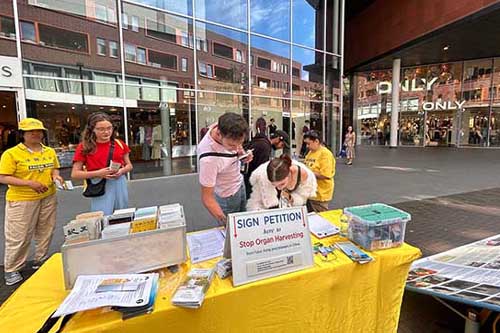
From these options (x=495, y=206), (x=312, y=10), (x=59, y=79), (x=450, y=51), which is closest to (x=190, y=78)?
(x=59, y=79)

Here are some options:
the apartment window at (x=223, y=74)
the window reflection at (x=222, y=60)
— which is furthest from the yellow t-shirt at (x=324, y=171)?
the apartment window at (x=223, y=74)

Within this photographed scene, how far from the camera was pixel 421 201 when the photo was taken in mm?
5668

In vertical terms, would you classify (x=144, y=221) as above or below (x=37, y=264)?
above

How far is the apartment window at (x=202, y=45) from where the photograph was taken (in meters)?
9.44

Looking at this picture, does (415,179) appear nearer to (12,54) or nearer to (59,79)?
(59,79)

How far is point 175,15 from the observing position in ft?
29.5

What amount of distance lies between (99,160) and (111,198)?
1.24ft

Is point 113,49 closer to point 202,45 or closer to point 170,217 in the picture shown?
point 202,45

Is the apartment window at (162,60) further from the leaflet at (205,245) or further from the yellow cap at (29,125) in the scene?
the leaflet at (205,245)

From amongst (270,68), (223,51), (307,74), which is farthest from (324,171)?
(307,74)

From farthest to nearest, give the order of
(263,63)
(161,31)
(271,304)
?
1. (263,63)
2. (161,31)
3. (271,304)

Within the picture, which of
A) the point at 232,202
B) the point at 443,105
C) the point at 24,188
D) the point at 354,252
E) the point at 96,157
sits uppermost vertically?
the point at 443,105

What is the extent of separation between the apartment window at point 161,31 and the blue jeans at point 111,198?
7.40 meters

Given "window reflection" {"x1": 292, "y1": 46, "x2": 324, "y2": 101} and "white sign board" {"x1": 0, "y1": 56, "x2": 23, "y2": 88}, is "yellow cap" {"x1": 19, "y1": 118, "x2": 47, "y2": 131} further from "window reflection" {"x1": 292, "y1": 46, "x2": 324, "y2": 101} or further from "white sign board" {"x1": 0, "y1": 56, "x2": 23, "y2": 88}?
"window reflection" {"x1": 292, "y1": 46, "x2": 324, "y2": 101}
